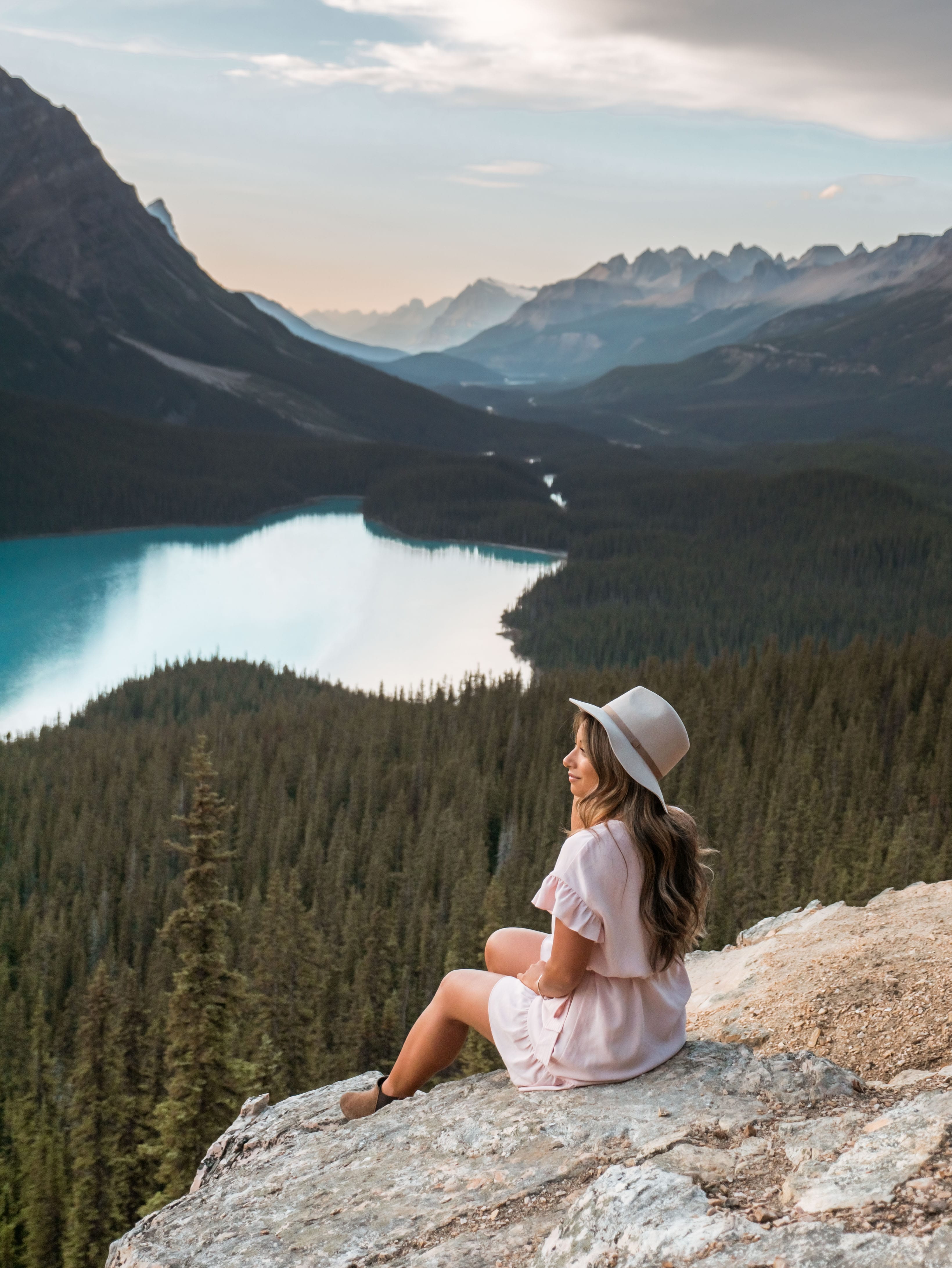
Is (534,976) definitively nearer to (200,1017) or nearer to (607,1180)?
Result: (607,1180)

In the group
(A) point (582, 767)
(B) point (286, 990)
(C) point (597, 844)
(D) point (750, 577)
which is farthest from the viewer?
(D) point (750, 577)

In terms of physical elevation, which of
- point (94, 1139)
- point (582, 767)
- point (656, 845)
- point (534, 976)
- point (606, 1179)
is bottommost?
point (94, 1139)

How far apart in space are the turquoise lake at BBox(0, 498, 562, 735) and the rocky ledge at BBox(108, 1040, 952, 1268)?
84623 mm

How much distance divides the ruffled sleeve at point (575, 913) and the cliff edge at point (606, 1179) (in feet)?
4.09

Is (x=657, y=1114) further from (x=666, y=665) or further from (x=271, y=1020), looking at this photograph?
(x=666, y=665)

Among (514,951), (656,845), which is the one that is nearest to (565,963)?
(656,845)

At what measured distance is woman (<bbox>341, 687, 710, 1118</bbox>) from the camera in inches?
322

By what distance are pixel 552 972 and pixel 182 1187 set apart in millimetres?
15407

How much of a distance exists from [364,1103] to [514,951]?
70.2 inches

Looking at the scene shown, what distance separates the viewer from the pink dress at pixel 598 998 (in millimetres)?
8227

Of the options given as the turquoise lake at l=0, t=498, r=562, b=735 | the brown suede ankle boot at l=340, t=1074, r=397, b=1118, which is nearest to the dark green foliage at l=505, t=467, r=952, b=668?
the turquoise lake at l=0, t=498, r=562, b=735

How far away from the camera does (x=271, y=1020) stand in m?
34.3

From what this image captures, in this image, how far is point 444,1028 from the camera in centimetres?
937

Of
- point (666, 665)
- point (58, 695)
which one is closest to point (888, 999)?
point (666, 665)
